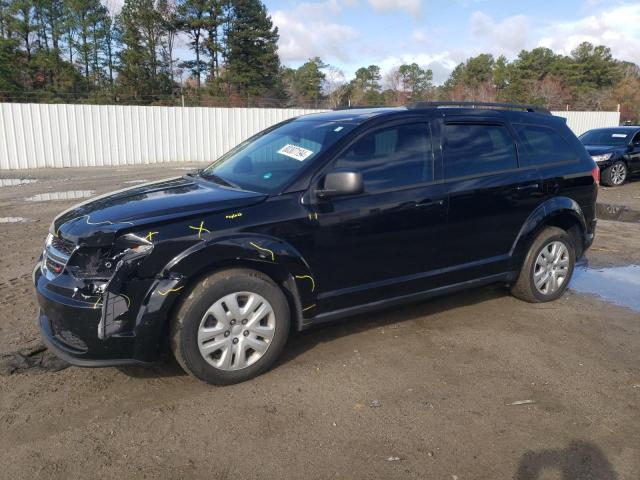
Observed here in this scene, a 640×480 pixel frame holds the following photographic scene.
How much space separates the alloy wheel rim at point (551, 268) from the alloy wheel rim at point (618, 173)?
10234mm

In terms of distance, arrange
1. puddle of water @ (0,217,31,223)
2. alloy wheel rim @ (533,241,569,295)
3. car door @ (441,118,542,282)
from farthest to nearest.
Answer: puddle of water @ (0,217,31,223), alloy wheel rim @ (533,241,569,295), car door @ (441,118,542,282)

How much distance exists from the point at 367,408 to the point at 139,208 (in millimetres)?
1941

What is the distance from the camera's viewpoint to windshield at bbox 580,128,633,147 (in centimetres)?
1427

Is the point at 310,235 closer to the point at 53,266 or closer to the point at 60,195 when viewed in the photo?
the point at 53,266

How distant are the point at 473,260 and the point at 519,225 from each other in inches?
23.9

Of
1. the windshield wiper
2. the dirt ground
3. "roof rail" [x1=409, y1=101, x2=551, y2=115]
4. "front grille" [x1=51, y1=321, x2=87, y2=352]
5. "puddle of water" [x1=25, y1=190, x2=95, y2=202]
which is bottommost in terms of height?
the dirt ground

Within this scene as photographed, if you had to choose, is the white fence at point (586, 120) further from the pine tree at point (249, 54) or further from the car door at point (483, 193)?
the car door at point (483, 193)

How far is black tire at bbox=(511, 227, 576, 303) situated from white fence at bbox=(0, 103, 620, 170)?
1781 centimetres

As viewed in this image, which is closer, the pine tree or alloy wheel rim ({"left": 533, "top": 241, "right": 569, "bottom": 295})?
alloy wheel rim ({"left": 533, "top": 241, "right": 569, "bottom": 295})

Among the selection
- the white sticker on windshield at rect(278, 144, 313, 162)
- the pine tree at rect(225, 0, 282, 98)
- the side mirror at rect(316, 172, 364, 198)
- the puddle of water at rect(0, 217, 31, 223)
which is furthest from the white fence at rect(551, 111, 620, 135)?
the side mirror at rect(316, 172, 364, 198)

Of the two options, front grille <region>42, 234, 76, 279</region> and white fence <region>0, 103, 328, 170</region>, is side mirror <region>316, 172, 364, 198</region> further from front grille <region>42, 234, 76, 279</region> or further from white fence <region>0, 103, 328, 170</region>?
white fence <region>0, 103, 328, 170</region>

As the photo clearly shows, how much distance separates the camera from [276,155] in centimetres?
415

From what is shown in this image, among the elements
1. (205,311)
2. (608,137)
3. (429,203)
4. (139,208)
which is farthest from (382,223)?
(608,137)

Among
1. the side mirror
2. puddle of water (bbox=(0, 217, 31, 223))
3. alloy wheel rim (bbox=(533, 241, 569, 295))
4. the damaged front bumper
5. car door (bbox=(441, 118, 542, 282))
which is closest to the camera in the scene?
the damaged front bumper
